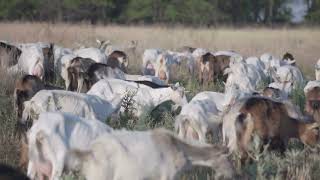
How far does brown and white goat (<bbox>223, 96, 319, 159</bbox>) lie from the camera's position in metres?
8.74

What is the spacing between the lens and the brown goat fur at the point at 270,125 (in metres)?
8.81

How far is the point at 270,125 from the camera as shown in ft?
30.6

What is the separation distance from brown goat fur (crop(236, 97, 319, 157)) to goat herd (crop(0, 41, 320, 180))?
0.01 m

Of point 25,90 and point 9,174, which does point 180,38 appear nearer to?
point 25,90

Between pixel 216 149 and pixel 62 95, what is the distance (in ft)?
12.6

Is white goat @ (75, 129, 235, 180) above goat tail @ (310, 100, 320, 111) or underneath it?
above

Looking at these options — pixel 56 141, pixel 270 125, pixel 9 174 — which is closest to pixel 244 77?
pixel 270 125

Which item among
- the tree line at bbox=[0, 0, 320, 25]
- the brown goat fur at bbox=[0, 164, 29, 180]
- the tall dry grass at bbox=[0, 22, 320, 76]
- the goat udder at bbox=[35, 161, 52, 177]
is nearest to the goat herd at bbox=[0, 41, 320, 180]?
the goat udder at bbox=[35, 161, 52, 177]

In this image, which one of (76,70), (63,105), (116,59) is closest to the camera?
(63,105)

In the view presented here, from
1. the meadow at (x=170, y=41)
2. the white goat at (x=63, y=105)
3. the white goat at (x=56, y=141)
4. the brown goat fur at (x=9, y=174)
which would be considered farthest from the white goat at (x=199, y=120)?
the brown goat fur at (x=9, y=174)

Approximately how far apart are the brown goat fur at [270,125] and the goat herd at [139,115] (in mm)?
13

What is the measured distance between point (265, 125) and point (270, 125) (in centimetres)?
9

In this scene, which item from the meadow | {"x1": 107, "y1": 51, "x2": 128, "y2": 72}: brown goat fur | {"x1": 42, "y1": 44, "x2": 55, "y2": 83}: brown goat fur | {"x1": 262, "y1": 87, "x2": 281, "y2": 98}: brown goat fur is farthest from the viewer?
{"x1": 107, "y1": 51, "x2": 128, "y2": 72}: brown goat fur

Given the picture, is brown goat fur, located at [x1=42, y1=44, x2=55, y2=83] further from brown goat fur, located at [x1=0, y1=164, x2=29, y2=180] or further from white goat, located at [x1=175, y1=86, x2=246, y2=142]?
brown goat fur, located at [x1=0, y1=164, x2=29, y2=180]
